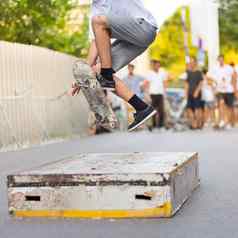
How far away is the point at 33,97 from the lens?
15867 mm

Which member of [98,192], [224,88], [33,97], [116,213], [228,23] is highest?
[228,23]

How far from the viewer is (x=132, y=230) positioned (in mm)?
4473

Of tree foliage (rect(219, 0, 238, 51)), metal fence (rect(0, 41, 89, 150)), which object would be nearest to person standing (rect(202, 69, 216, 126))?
metal fence (rect(0, 41, 89, 150))

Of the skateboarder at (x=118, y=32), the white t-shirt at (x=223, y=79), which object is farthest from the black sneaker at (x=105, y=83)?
the white t-shirt at (x=223, y=79)

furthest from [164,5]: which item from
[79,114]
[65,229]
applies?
[65,229]

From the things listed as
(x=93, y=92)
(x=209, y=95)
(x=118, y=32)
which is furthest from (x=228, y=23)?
(x=118, y=32)

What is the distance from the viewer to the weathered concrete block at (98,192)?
190 inches

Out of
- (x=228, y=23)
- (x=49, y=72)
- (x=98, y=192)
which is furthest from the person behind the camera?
(x=228, y=23)

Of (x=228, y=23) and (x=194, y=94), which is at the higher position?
(x=228, y=23)

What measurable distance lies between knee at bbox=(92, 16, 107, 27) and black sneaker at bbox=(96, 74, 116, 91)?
0.46 m

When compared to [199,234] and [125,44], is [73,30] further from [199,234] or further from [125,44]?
[199,234]

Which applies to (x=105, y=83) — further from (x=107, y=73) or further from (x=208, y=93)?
(x=208, y=93)

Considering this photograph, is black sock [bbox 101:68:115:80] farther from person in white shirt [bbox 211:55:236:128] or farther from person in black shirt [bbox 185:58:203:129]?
person in white shirt [bbox 211:55:236:128]

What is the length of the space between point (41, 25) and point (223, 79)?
518 cm
